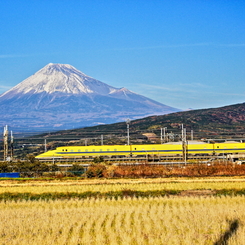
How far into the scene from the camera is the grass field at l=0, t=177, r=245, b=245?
20.4 m

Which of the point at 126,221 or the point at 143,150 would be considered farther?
the point at 143,150

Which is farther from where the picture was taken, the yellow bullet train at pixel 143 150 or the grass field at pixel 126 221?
the yellow bullet train at pixel 143 150

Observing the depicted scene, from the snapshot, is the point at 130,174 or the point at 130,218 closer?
the point at 130,218

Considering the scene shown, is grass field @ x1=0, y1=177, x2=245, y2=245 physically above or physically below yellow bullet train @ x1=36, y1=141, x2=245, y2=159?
below

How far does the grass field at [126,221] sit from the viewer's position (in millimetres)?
20438

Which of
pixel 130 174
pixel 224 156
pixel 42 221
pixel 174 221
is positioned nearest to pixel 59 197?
pixel 42 221

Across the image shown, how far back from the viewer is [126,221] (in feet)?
79.6

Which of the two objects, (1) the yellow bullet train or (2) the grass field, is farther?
(1) the yellow bullet train

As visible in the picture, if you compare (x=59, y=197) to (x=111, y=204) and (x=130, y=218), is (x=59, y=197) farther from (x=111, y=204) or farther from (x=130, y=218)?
(x=130, y=218)

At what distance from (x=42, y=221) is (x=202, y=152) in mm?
63073

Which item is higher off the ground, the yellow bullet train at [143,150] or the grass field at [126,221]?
the yellow bullet train at [143,150]

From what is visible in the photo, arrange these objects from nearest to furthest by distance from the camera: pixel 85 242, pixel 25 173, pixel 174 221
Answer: pixel 85 242 < pixel 174 221 < pixel 25 173

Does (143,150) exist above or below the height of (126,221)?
above

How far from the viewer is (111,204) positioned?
30594 mm
